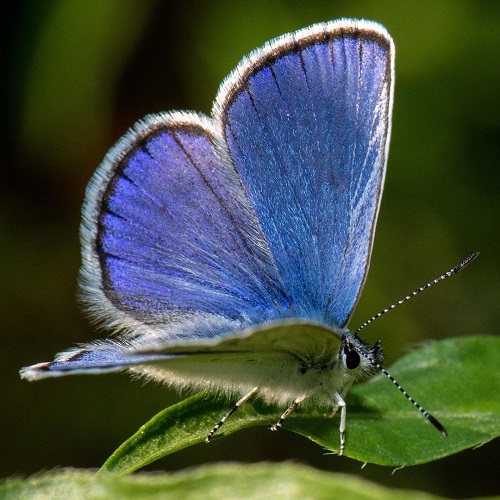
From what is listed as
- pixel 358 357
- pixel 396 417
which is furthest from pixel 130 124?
pixel 396 417

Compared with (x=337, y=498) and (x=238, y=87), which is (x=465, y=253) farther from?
(x=337, y=498)

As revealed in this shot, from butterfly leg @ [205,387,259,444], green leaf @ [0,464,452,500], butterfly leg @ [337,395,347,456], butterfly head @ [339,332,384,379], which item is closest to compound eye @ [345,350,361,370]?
butterfly head @ [339,332,384,379]

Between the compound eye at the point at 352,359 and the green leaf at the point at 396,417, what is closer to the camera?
the green leaf at the point at 396,417

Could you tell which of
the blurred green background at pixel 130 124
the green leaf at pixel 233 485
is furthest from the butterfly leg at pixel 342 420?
the blurred green background at pixel 130 124

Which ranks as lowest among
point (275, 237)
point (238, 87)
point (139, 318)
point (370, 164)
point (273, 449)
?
point (273, 449)

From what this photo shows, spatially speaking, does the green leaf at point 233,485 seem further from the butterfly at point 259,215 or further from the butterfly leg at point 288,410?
the butterfly at point 259,215

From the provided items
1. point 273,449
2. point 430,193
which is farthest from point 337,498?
point 430,193
